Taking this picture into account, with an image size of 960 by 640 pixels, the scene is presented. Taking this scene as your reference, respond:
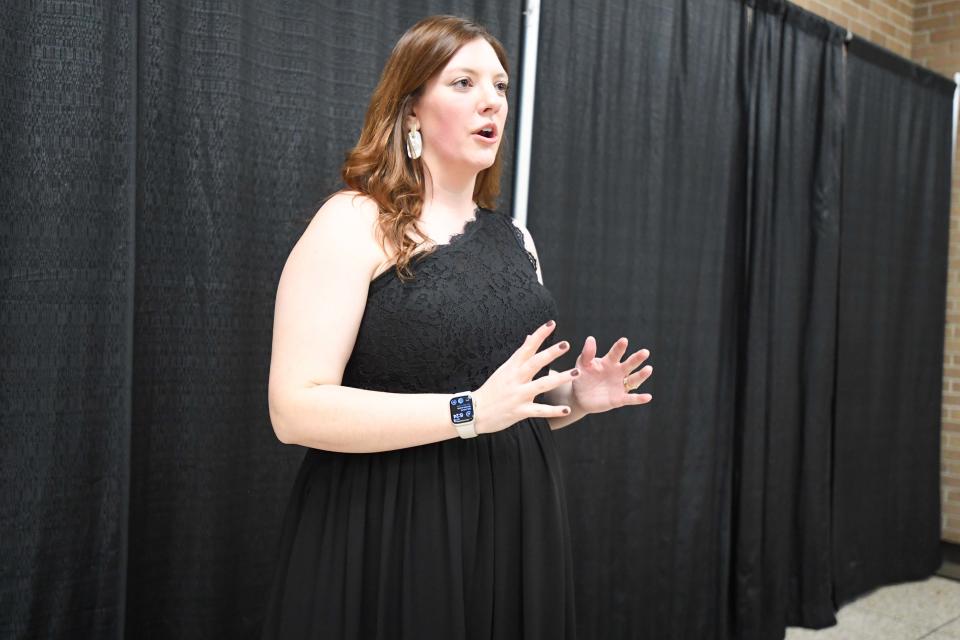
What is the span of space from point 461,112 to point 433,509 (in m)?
0.69

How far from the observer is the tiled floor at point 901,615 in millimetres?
3688

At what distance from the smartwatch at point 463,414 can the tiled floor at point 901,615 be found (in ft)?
9.86

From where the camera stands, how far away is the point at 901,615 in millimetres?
3951

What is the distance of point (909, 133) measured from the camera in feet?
14.5

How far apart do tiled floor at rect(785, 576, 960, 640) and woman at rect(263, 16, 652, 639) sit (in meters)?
2.69

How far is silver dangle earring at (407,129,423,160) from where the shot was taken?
5.01ft

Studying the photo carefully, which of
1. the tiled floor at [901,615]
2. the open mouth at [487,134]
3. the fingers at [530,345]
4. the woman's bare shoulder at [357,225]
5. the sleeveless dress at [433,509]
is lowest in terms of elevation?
the tiled floor at [901,615]

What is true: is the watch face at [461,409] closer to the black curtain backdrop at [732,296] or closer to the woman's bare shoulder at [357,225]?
the woman's bare shoulder at [357,225]

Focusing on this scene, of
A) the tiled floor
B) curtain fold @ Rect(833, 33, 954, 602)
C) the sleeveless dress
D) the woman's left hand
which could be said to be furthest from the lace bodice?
curtain fold @ Rect(833, 33, 954, 602)

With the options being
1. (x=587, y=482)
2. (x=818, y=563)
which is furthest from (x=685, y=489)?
(x=818, y=563)

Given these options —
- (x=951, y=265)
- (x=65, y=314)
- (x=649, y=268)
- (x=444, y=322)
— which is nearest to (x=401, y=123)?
(x=444, y=322)

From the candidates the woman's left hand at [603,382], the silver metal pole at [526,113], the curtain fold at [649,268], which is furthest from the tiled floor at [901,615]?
the woman's left hand at [603,382]

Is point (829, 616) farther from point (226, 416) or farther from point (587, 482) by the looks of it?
point (226, 416)

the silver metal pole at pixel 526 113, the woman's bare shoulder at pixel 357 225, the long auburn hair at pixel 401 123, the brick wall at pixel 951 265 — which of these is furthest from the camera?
the brick wall at pixel 951 265
